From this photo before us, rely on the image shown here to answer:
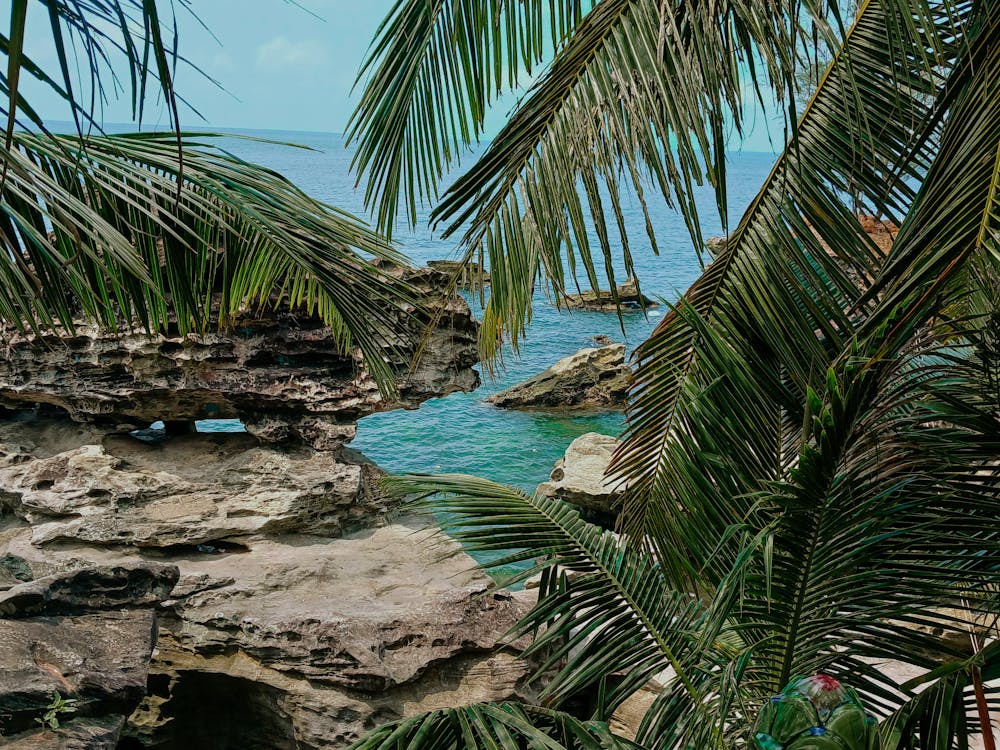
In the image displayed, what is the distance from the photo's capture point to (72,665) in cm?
459

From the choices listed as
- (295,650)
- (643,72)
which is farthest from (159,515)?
(643,72)

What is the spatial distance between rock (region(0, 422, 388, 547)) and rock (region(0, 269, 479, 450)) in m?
0.27

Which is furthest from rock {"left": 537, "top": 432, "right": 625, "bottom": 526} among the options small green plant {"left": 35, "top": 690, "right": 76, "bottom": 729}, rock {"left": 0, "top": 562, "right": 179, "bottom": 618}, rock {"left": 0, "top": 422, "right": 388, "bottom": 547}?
small green plant {"left": 35, "top": 690, "right": 76, "bottom": 729}

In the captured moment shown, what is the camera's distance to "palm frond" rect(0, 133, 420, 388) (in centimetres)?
250

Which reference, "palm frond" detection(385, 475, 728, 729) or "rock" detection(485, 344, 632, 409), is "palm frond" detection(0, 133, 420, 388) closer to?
"palm frond" detection(385, 475, 728, 729)

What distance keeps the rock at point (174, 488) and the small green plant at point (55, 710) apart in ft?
8.75

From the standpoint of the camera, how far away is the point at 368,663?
17.5ft

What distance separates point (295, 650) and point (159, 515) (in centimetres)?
224

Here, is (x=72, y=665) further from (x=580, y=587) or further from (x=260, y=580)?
(x=580, y=587)

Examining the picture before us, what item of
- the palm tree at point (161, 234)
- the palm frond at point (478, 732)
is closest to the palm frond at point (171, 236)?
the palm tree at point (161, 234)

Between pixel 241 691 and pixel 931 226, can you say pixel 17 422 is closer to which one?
pixel 241 691

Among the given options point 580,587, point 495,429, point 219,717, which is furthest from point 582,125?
point 495,429

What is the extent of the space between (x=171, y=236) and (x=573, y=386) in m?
14.8

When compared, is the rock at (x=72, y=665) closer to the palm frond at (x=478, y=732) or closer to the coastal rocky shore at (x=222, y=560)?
the coastal rocky shore at (x=222, y=560)
